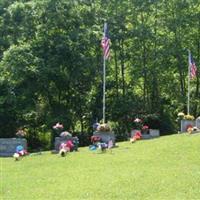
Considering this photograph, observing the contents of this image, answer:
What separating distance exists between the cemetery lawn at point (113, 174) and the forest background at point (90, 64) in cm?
1437

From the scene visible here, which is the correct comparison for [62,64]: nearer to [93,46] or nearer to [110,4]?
[93,46]

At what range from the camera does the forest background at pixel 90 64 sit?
3762 cm

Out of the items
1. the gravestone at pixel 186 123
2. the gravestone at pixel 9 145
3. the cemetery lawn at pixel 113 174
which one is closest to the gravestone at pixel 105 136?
the cemetery lawn at pixel 113 174

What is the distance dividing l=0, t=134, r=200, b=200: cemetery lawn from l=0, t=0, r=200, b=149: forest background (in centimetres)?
1437

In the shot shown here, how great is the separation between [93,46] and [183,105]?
28.7 feet

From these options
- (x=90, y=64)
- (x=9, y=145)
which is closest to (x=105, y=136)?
(x=9, y=145)

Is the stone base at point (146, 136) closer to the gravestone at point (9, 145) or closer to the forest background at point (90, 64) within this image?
the gravestone at point (9, 145)

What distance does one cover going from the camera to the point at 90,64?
39219mm

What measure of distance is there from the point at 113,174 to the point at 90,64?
23.6 m

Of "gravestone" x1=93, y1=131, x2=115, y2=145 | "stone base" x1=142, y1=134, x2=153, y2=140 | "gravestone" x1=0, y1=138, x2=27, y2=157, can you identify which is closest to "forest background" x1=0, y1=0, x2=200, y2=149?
"stone base" x1=142, y1=134, x2=153, y2=140

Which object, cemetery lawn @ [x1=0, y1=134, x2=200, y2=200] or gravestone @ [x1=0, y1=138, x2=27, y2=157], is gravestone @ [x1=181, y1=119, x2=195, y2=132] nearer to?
cemetery lawn @ [x1=0, y1=134, x2=200, y2=200]

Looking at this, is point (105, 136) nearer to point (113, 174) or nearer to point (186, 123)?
point (186, 123)

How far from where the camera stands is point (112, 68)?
4700 cm

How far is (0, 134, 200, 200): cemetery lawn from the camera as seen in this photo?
42.6 ft
